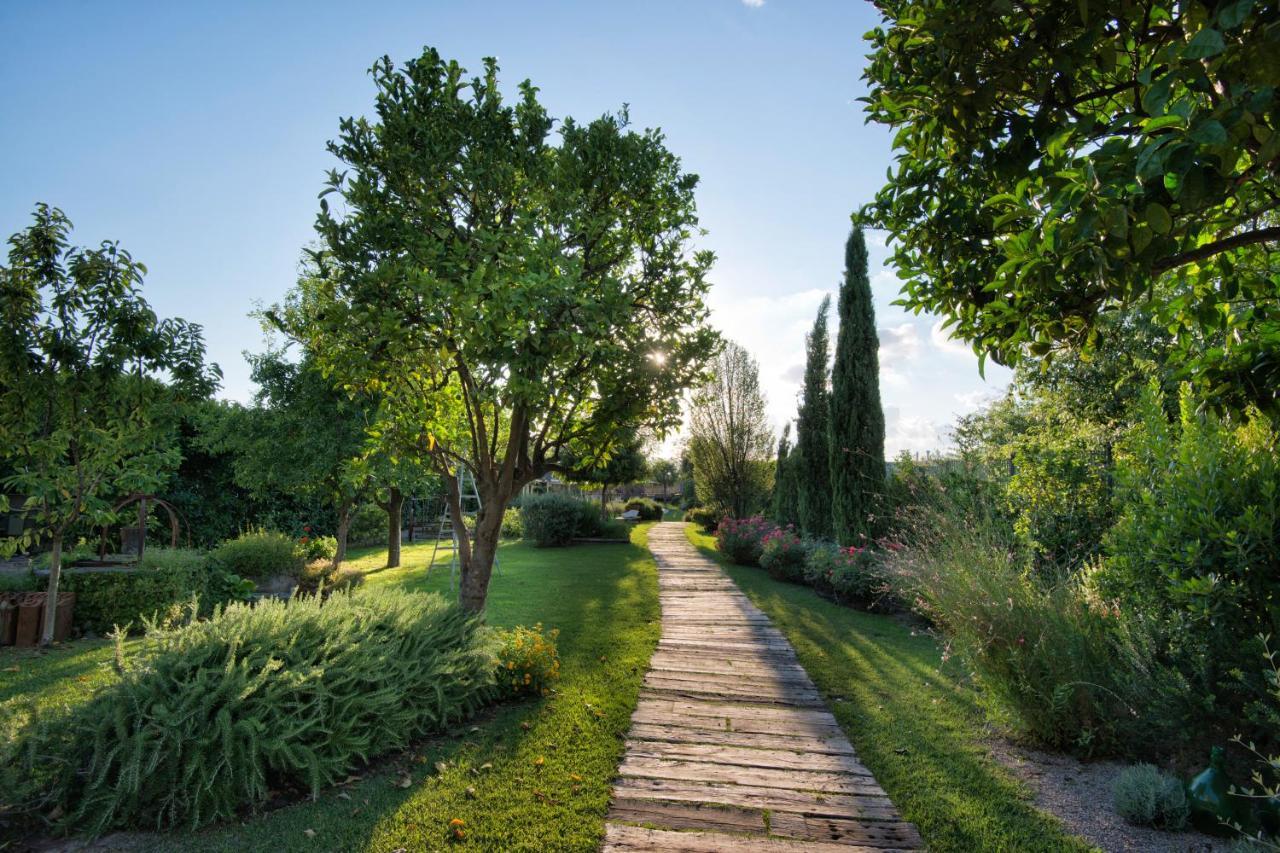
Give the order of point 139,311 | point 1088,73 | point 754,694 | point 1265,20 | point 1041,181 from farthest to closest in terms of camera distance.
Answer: point 139,311
point 754,694
point 1088,73
point 1041,181
point 1265,20

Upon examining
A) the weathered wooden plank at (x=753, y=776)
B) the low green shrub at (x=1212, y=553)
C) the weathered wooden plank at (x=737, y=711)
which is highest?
the low green shrub at (x=1212, y=553)

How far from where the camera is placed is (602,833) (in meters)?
3.16

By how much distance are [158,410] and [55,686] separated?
3.08m

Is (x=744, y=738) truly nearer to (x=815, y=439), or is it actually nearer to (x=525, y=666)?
(x=525, y=666)

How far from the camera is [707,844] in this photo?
3.04 metres

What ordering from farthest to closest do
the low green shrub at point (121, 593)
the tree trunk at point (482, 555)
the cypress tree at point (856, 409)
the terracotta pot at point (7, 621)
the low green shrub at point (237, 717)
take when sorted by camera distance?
the cypress tree at point (856, 409), the low green shrub at point (121, 593), the terracotta pot at point (7, 621), the tree trunk at point (482, 555), the low green shrub at point (237, 717)

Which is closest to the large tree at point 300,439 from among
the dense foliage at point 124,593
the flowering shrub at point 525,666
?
the dense foliage at point 124,593

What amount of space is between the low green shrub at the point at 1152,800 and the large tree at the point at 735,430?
52.2 feet

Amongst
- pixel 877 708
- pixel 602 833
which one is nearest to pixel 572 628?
pixel 877 708

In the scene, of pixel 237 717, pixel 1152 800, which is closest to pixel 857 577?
pixel 1152 800

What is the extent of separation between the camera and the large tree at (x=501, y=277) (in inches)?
157

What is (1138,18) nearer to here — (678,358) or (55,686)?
(678,358)

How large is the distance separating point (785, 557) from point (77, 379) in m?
11.3

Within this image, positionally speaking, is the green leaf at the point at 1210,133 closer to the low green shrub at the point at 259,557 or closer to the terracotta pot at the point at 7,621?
the terracotta pot at the point at 7,621
